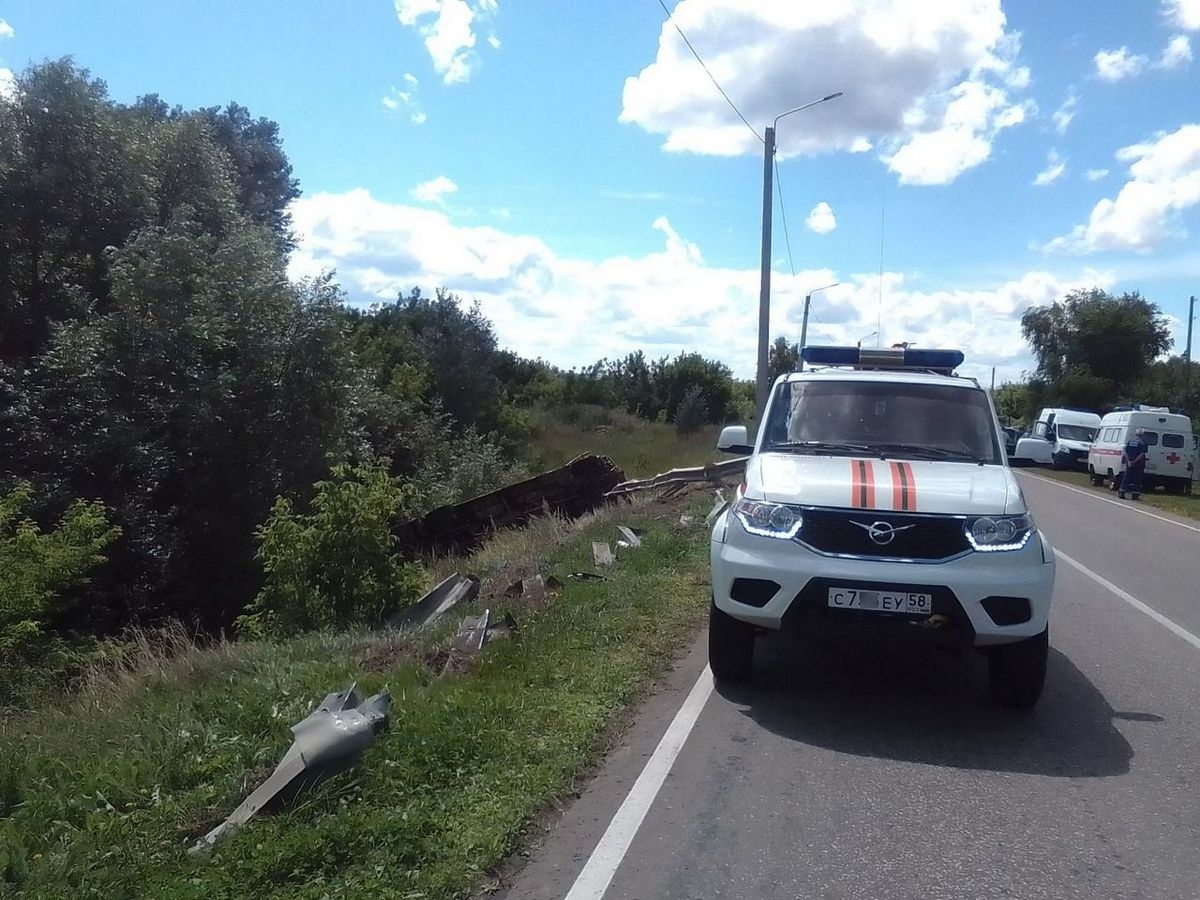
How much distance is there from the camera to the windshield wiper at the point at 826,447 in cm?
712

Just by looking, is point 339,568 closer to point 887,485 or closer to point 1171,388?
point 887,485

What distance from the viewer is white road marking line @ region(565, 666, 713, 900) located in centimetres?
416

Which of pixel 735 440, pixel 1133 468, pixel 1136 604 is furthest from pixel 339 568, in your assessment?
pixel 1133 468

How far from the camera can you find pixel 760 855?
14.6 feet

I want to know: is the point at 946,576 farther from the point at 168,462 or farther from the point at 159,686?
the point at 168,462

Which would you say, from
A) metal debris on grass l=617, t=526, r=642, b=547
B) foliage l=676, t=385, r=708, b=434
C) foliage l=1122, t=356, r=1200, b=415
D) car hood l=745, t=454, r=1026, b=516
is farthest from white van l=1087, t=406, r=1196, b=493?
car hood l=745, t=454, r=1026, b=516

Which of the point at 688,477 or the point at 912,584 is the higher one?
the point at 912,584

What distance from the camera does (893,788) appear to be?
5.25 metres

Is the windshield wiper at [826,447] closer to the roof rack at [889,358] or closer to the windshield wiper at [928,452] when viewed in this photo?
the windshield wiper at [928,452]

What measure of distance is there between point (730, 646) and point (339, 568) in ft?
17.2

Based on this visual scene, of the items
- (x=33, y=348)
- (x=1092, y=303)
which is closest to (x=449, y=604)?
(x=33, y=348)

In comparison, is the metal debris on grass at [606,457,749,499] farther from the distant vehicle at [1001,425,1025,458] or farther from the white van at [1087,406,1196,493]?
the white van at [1087,406,1196,493]

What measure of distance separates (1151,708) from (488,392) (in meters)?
35.5

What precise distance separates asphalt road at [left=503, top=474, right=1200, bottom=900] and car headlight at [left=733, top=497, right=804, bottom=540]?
1123 mm
